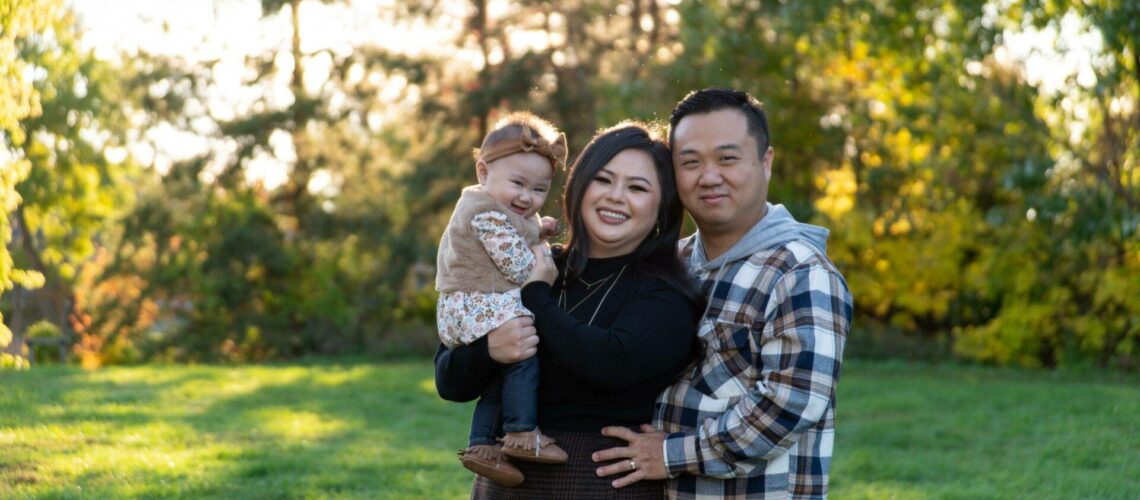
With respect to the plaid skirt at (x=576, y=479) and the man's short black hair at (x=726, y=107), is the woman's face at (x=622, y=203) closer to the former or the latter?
the man's short black hair at (x=726, y=107)

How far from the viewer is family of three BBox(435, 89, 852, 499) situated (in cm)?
292

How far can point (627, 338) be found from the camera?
2912 millimetres

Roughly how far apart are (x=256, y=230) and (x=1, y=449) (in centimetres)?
1263

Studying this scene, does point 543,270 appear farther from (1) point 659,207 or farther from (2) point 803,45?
(2) point 803,45

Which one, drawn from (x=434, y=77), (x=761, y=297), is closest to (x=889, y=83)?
(x=434, y=77)

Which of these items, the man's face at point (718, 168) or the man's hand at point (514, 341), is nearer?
the man's hand at point (514, 341)

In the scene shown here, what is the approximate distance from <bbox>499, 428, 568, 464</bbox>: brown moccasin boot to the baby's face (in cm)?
72

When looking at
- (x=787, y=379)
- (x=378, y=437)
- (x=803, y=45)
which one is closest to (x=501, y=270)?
(x=787, y=379)

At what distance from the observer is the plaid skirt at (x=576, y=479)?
304 cm

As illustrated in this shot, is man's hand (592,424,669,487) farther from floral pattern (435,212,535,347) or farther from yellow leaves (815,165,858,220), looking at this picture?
yellow leaves (815,165,858,220)

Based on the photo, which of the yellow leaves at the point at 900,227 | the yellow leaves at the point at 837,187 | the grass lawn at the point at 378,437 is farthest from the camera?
the yellow leaves at the point at 837,187

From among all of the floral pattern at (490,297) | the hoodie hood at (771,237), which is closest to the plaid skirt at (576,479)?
the floral pattern at (490,297)

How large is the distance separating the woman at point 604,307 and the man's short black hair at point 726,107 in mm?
126

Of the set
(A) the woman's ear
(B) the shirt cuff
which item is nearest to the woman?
(B) the shirt cuff
